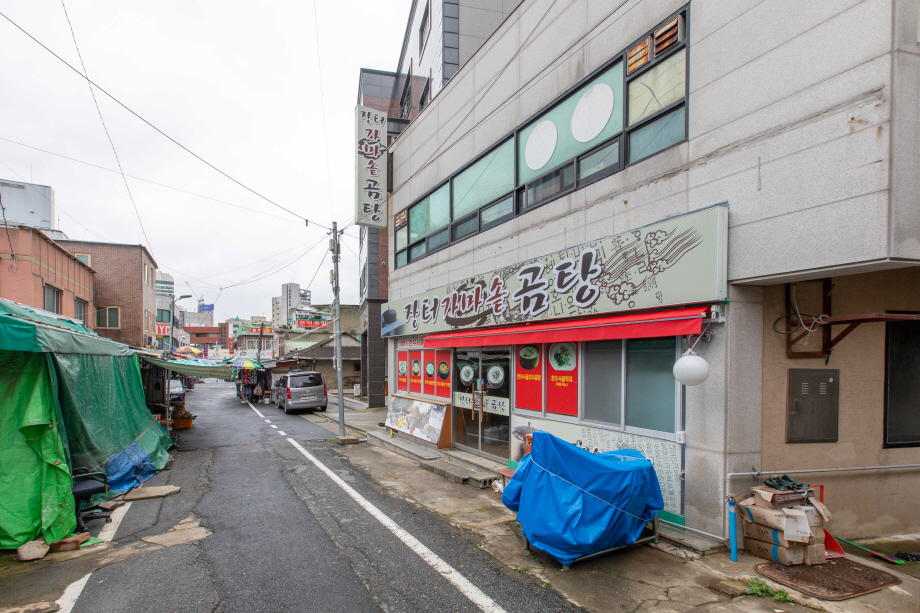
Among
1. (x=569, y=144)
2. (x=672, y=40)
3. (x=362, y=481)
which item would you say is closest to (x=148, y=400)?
(x=362, y=481)

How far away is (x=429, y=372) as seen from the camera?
12906 millimetres

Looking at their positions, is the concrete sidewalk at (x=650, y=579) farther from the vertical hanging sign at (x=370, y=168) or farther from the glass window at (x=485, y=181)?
the vertical hanging sign at (x=370, y=168)

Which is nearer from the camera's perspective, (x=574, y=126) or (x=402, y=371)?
(x=574, y=126)

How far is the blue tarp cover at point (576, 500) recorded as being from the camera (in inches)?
194

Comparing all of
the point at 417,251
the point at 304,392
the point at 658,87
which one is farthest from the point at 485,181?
the point at 304,392

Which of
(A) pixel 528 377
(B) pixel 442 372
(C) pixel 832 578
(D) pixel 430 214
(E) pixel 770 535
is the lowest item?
(C) pixel 832 578

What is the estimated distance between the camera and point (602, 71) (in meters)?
7.45

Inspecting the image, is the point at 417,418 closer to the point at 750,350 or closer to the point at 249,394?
the point at 750,350

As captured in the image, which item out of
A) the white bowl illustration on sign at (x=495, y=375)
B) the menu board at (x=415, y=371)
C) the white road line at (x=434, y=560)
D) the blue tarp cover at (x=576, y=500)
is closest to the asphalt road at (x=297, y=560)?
the white road line at (x=434, y=560)

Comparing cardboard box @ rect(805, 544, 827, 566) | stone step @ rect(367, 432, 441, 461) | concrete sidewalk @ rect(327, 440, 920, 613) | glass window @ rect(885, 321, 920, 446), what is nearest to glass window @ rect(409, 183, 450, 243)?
stone step @ rect(367, 432, 441, 461)

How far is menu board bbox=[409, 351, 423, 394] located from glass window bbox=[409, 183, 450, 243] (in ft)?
11.0

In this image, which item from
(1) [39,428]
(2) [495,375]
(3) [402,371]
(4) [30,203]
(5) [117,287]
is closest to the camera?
(1) [39,428]

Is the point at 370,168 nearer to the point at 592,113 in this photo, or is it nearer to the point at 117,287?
the point at 592,113

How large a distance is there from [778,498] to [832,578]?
78 centimetres
